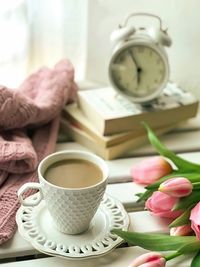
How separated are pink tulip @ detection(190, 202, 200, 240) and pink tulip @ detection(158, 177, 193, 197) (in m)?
0.02

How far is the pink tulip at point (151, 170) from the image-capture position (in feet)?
2.47

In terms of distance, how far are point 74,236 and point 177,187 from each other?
0.14 meters

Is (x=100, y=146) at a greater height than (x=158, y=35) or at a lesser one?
lesser

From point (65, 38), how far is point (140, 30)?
0.21 metres

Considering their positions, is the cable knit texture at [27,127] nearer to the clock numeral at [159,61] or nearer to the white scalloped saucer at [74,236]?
the white scalloped saucer at [74,236]

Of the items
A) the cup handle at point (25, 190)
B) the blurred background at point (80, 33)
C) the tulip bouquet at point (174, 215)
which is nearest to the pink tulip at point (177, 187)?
the tulip bouquet at point (174, 215)

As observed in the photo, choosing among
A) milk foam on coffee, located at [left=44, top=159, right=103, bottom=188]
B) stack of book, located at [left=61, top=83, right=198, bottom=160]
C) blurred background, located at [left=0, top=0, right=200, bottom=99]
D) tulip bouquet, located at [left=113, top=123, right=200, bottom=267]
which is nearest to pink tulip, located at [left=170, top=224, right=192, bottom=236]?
tulip bouquet, located at [left=113, top=123, right=200, bottom=267]

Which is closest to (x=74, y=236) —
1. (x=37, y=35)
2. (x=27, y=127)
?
(x=27, y=127)

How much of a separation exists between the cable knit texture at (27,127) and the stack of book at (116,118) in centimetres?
3

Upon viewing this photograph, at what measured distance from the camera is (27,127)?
87 centimetres

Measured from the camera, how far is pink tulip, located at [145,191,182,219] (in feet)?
2.21

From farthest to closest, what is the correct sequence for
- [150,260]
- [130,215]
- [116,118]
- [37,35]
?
[37,35] → [116,118] → [130,215] → [150,260]

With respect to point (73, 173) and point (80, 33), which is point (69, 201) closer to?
point (73, 173)

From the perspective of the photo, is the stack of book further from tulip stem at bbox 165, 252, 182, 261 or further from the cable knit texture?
tulip stem at bbox 165, 252, 182, 261
